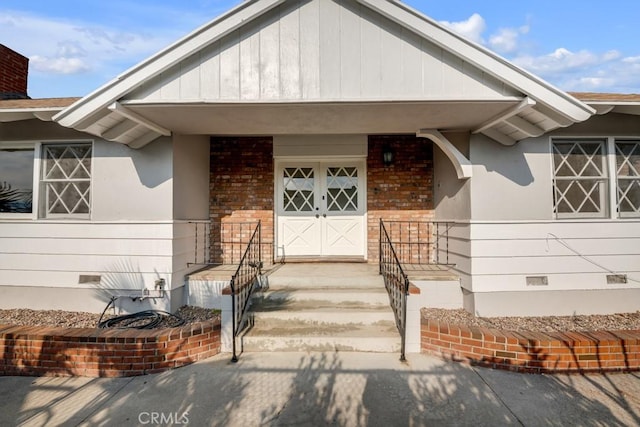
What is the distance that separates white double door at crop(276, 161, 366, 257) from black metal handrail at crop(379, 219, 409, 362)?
105 centimetres

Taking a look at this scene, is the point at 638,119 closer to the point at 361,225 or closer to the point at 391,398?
the point at 361,225

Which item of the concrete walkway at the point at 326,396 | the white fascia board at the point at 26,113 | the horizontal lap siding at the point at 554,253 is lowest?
the concrete walkway at the point at 326,396

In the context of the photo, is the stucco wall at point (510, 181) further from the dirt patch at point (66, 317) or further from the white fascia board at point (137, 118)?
the white fascia board at point (137, 118)

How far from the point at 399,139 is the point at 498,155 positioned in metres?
2.05

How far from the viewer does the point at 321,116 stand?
13.8 feet

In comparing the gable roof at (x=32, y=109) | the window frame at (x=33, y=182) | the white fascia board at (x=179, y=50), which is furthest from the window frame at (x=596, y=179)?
the window frame at (x=33, y=182)

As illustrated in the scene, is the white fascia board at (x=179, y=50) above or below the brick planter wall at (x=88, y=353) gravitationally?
above

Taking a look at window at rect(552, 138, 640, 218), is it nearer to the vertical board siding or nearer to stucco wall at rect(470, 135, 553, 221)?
stucco wall at rect(470, 135, 553, 221)

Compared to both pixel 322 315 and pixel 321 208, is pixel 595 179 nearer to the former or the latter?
pixel 321 208

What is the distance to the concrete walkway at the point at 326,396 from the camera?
2.64m

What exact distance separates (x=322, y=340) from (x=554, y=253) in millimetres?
3769

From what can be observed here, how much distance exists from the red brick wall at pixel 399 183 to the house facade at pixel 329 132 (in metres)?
0.47

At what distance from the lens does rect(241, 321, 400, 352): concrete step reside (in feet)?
12.2

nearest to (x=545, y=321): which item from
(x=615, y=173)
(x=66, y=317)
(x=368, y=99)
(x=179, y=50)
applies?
(x=615, y=173)
